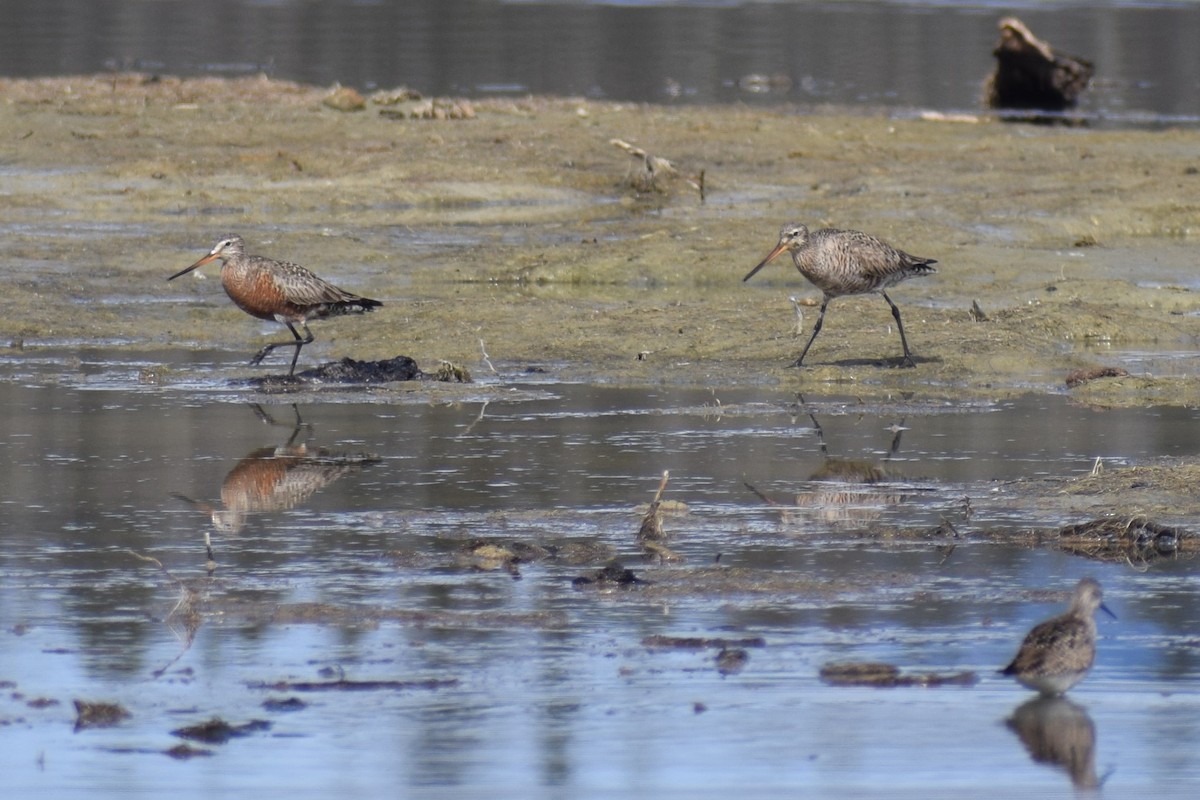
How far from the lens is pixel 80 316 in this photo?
15.9 metres

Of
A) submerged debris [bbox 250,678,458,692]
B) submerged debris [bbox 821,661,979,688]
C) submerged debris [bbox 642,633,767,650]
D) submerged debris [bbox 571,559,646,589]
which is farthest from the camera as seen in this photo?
submerged debris [bbox 571,559,646,589]

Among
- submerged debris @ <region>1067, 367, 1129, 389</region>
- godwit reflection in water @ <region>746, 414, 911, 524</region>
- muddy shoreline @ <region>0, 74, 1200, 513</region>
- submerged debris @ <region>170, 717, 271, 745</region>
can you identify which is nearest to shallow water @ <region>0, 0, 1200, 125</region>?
muddy shoreline @ <region>0, 74, 1200, 513</region>

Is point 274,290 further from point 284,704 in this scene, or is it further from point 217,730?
point 217,730

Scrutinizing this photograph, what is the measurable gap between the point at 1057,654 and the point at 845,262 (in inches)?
297

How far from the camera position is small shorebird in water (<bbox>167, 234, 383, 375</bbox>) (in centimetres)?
1394

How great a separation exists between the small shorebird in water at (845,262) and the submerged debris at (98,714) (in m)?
7.92

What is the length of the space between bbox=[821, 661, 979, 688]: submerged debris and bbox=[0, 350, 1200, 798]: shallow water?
64 mm

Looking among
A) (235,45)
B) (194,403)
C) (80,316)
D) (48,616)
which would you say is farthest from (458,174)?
(235,45)

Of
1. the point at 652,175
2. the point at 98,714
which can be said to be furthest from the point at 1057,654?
the point at 652,175

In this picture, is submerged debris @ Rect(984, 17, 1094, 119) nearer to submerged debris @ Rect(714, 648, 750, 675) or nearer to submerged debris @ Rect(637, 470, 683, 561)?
submerged debris @ Rect(637, 470, 683, 561)

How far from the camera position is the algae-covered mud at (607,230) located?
14766mm

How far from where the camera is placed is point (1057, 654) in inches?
265

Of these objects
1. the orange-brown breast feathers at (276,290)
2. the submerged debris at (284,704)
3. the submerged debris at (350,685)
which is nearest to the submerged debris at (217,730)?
the submerged debris at (284,704)

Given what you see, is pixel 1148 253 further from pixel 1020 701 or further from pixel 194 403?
pixel 1020 701
